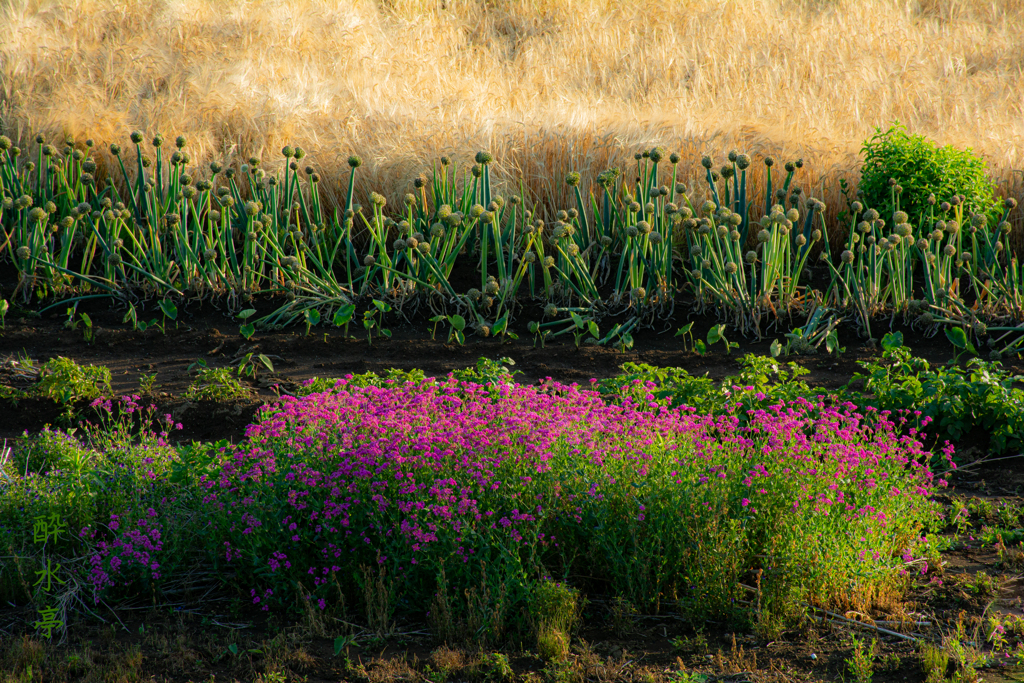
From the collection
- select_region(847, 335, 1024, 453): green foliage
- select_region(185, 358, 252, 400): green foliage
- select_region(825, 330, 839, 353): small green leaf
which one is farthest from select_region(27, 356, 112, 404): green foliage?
select_region(825, 330, 839, 353): small green leaf

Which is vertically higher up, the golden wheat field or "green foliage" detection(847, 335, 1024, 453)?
the golden wheat field

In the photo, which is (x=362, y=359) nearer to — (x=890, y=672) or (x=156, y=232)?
(x=156, y=232)

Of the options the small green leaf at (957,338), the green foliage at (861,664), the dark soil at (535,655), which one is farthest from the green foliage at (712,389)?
the green foliage at (861,664)

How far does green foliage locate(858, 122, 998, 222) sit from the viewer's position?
234 inches

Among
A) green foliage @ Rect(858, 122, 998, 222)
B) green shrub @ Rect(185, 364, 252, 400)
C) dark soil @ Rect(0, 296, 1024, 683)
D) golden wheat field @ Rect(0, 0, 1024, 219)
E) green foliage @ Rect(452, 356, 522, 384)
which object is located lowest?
dark soil @ Rect(0, 296, 1024, 683)

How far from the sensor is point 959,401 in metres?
3.72

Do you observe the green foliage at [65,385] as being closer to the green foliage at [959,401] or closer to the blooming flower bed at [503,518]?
the blooming flower bed at [503,518]

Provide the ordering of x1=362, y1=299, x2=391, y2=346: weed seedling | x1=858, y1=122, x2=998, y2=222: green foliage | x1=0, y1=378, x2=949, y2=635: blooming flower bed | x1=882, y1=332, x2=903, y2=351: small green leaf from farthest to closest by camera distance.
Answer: x1=858, y1=122, x2=998, y2=222: green foliage
x1=362, y1=299, x2=391, y2=346: weed seedling
x1=882, y1=332, x2=903, y2=351: small green leaf
x1=0, y1=378, x2=949, y2=635: blooming flower bed

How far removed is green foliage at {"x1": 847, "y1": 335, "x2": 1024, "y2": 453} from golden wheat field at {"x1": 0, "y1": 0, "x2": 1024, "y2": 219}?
10.8ft

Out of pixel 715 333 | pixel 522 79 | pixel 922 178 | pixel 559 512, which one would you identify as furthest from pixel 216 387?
pixel 522 79

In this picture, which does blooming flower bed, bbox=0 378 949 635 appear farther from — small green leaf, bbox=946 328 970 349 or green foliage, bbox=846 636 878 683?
small green leaf, bbox=946 328 970 349

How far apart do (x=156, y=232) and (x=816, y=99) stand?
710 centimetres

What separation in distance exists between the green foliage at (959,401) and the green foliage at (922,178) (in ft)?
7.79

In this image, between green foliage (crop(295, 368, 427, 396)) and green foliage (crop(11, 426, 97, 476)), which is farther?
green foliage (crop(295, 368, 427, 396))
